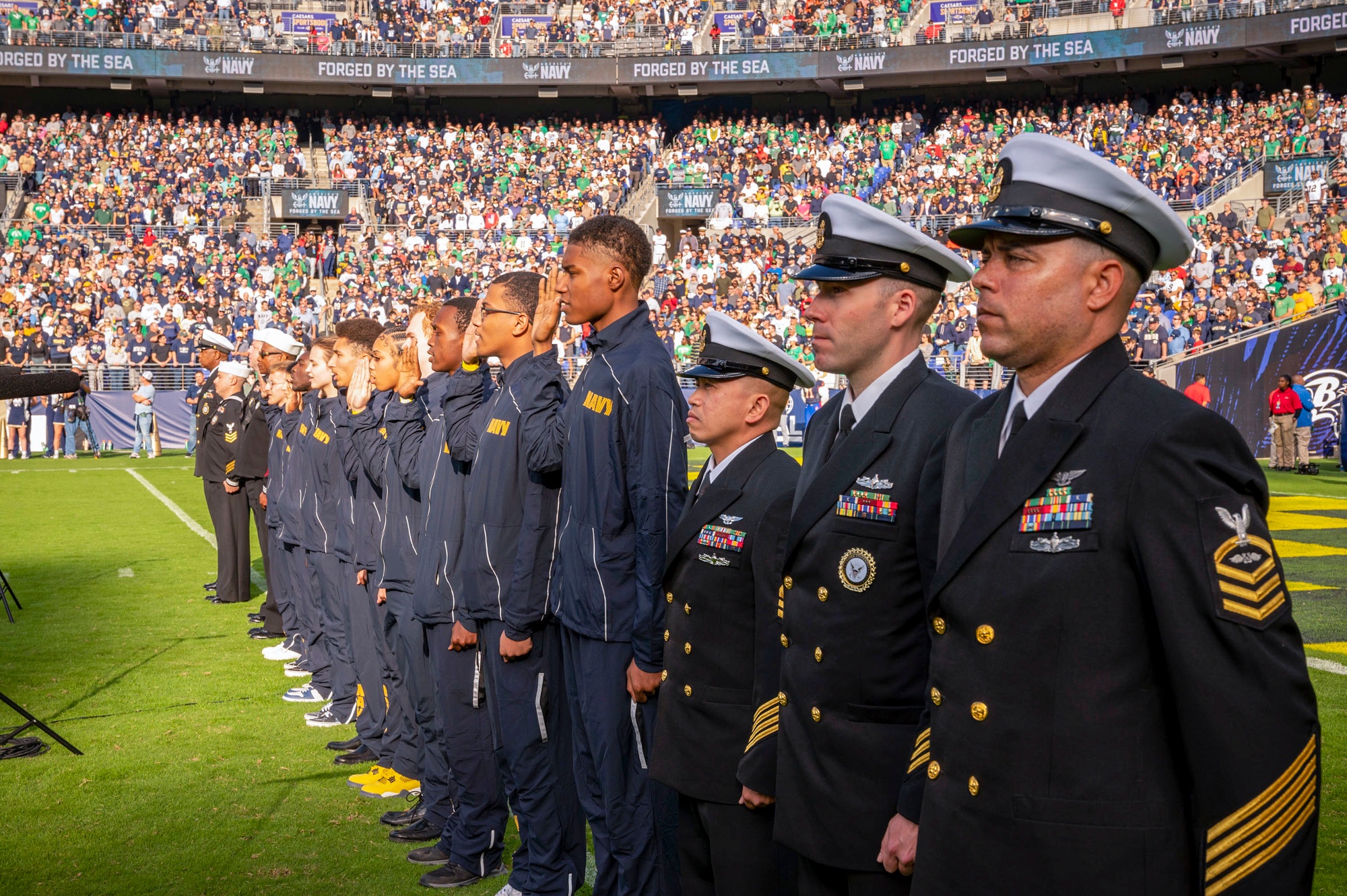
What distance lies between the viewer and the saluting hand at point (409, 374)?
5.66m

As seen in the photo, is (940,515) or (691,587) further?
(691,587)

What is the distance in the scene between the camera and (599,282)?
163 inches

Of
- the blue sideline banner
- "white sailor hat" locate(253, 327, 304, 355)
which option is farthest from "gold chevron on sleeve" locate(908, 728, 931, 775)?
the blue sideline banner

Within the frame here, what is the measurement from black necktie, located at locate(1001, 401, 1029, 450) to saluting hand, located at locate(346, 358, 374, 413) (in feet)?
15.2

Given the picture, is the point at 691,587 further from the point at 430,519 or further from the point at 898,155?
the point at 898,155

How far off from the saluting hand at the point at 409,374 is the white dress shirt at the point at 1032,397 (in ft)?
12.7

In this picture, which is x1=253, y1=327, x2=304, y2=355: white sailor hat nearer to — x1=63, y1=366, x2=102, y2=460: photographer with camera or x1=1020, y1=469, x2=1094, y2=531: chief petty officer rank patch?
x1=1020, y1=469, x2=1094, y2=531: chief petty officer rank patch

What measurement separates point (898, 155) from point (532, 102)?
14.3 meters

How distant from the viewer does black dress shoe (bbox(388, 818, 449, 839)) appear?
17.0 ft

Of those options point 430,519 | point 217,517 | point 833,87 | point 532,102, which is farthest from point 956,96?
point 430,519

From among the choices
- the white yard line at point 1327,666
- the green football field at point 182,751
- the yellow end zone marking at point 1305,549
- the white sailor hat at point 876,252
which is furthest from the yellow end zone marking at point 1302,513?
the white sailor hat at point 876,252

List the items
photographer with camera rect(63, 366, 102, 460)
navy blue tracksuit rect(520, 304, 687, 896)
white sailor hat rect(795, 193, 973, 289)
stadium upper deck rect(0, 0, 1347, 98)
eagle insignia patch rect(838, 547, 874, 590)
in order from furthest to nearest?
1. stadium upper deck rect(0, 0, 1347, 98)
2. photographer with camera rect(63, 366, 102, 460)
3. navy blue tracksuit rect(520, 304, 687, 896)
4. white sailor hat rect(795, 193, 973, 289)
5. eagle insignia patch rect(838, 547, 874, 590)

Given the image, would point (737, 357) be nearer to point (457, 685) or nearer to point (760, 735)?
point (760, 735)

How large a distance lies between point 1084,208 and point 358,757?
5321 millimetres
